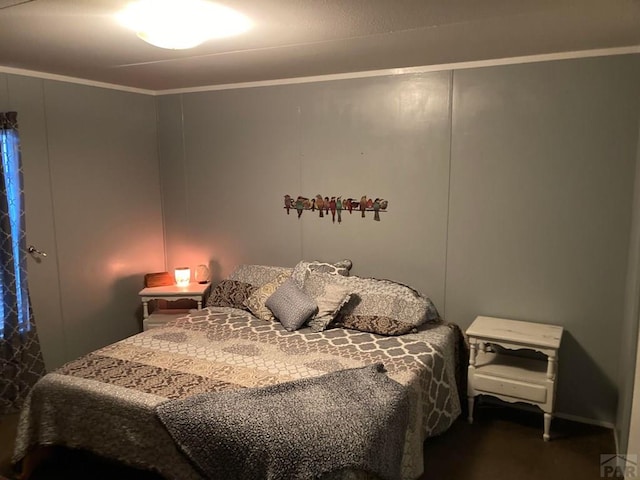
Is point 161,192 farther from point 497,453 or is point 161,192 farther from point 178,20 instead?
point 497,453

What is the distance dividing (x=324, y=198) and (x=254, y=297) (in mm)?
916

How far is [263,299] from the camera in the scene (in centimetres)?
343

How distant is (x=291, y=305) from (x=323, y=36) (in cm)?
166

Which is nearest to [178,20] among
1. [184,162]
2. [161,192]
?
[184,162]

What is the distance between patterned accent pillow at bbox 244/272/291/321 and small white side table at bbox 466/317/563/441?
1.33 metres

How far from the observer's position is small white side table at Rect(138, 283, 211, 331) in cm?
384

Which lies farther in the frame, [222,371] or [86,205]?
[86,205]

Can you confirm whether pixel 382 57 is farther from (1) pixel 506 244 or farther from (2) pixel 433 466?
(2) pixel 433 466

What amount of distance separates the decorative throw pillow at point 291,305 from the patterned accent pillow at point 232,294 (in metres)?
0.30

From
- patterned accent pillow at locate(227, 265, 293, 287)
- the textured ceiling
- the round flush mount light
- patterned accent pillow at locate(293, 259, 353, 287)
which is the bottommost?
patterned accent pillow at locate(227, 265, 293, 287)

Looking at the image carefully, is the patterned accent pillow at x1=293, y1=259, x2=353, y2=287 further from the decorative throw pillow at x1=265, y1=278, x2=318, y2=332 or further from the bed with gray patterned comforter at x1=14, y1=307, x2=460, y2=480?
the bed with gray patterned comforter at x1=14, y1=307, x2=460, y2=480

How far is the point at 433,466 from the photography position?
261 centimetres

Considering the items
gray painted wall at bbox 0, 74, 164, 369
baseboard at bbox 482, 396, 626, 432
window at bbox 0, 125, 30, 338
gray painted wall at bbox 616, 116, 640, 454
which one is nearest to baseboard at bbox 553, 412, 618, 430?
baseboard at bbox 482, 396, 626, 432

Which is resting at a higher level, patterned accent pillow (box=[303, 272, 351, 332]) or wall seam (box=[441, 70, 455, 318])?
wall seam (box=[441, 70, 455, 318])
